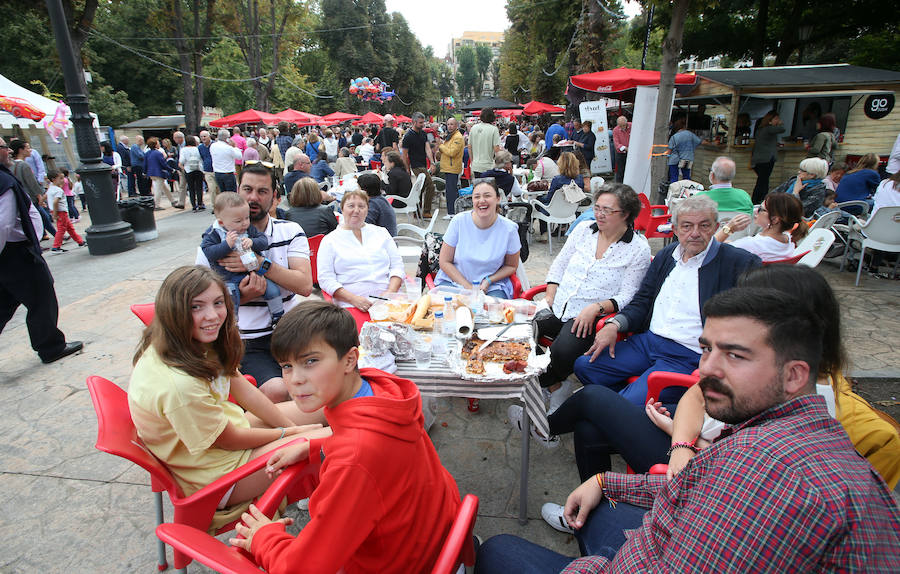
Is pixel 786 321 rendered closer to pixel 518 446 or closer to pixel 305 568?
pixel 305 568

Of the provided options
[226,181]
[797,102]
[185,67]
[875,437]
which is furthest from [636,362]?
[185,67]

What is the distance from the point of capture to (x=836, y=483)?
939mm

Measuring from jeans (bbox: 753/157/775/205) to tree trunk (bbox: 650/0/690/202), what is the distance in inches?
145

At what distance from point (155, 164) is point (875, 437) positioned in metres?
13.9

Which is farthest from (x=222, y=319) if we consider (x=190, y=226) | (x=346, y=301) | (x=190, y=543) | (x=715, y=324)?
(x=190, y=226)

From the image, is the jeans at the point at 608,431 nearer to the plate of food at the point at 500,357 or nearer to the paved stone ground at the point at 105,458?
the plate of food at the point at 500,357

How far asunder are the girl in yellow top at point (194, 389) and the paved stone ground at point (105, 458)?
698 millimetres

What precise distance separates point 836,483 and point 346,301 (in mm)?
2964

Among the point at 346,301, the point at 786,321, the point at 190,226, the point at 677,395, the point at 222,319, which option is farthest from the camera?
the point at 190,226

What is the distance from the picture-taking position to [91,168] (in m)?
7.24

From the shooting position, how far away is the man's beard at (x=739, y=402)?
1.20 m

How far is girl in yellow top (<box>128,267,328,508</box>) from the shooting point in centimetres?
177

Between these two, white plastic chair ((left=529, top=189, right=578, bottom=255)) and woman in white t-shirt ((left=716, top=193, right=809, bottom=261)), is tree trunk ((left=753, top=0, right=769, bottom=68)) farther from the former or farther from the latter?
woman in white t-shirt ((left=716, top=193, right=809, bottom=261))

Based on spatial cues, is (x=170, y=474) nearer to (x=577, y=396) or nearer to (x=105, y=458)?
(x=105, y=458)
